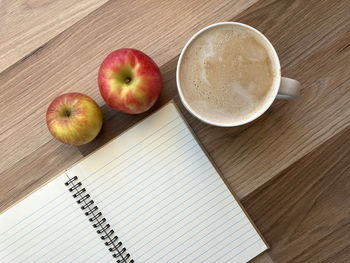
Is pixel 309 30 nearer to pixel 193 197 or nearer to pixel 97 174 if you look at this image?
pixel 193 197

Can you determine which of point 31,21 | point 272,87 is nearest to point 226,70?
point 272,87

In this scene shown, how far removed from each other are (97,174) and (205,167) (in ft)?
0.74

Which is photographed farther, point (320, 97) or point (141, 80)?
point (320, 97)

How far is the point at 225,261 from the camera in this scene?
0.75 meters

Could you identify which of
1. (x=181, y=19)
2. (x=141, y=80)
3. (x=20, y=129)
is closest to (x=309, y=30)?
(x=181, y=19)

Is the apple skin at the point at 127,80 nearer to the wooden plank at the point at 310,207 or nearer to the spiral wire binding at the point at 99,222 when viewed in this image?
the spiral wire binding at the point at 99,222

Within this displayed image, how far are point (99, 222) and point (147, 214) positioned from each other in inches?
3.9

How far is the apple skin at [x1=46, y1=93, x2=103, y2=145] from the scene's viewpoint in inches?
26.8

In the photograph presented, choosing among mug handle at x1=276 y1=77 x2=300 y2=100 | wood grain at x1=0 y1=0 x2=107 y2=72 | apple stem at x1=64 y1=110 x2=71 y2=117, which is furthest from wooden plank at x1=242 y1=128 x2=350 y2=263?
wood grain at x1=0 y1=0 x2=107 y2=72

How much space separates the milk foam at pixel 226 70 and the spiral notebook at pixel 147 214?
3.9 inches

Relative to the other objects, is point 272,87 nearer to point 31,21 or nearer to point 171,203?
point 171,203

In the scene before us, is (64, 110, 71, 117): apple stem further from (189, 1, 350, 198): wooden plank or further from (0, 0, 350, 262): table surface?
(189, 1, 350, 198): wooden plank

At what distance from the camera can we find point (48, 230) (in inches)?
29.5

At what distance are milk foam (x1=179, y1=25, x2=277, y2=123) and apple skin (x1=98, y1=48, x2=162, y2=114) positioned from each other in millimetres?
64
